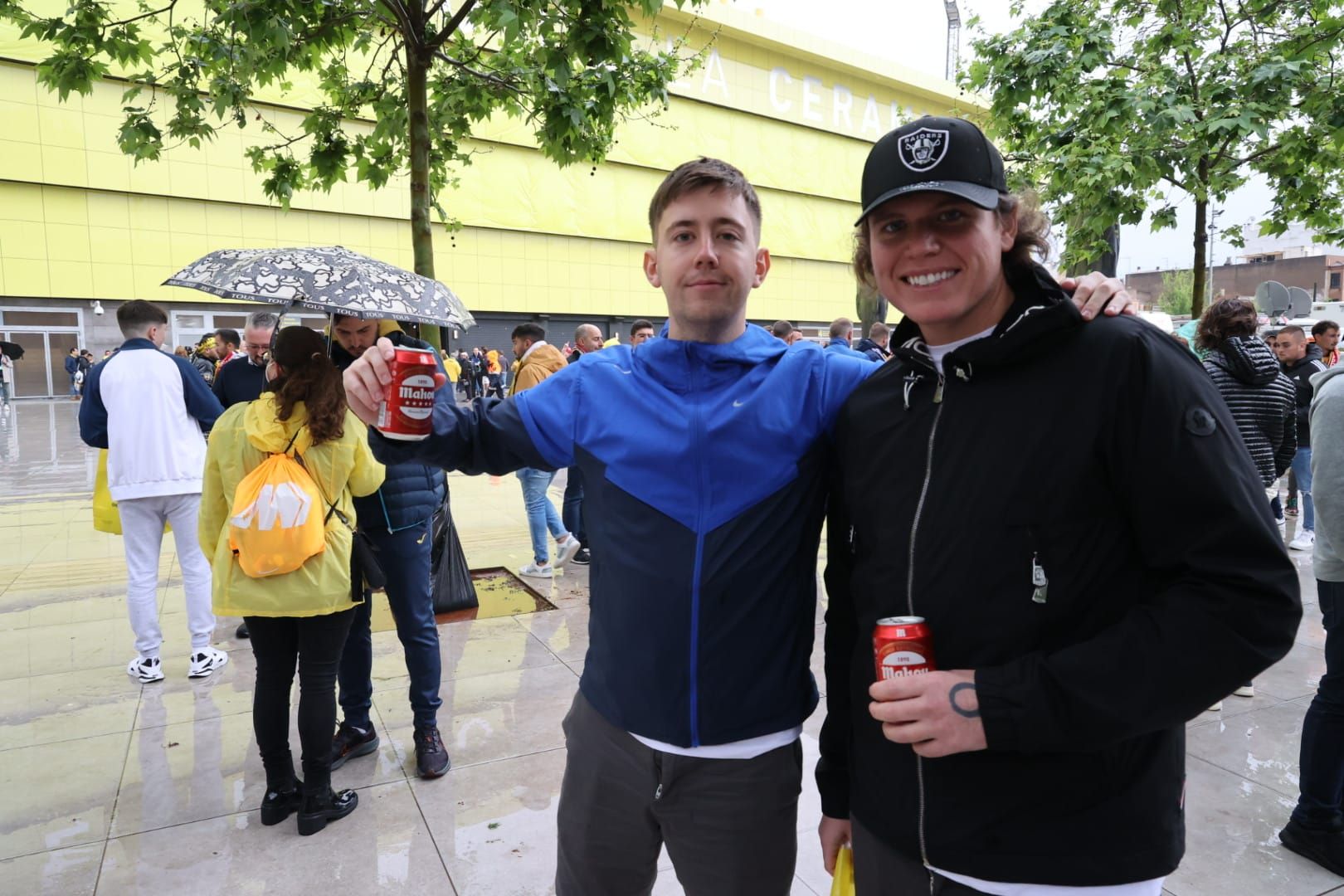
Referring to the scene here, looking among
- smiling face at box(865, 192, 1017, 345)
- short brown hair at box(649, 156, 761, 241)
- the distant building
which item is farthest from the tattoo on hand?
the distant building

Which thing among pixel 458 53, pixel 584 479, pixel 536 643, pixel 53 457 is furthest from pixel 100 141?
pixel 584 479

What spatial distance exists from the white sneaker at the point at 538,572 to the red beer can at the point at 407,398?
5422 mm

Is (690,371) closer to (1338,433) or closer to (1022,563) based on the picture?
(1022,563)

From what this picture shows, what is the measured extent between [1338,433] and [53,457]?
18385 millimetres

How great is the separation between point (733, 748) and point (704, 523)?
0.54m

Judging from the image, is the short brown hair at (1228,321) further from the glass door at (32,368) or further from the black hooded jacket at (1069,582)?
the glass door at (32,368)

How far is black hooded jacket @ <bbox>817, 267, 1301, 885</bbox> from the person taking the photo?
4.03 feet

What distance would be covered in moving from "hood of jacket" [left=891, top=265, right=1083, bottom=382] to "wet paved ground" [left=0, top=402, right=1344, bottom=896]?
2399 mm

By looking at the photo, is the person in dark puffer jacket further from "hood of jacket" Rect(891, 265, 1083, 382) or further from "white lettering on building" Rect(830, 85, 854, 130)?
"white lettering on building" Rect(830, 85, 854, 130)

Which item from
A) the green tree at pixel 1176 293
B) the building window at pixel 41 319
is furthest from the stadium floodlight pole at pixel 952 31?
the building window at pixel 41 319

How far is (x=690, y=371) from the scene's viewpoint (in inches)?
80.4

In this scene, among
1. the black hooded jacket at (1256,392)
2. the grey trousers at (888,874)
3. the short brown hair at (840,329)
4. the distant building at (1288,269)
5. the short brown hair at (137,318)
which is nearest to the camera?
the grey trousers at (888,874)

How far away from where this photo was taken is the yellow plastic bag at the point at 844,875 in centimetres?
174

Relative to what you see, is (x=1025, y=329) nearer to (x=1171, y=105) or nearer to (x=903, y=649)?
(x=903, y=649)
